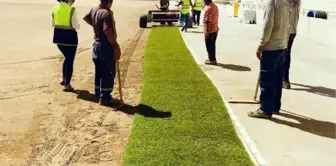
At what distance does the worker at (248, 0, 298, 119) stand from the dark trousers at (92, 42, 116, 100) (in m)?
2.49

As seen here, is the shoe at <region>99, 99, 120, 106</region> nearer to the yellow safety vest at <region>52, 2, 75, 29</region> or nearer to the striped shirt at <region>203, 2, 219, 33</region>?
the yellow safety vest at <region>52, 2, 75, 29</region>

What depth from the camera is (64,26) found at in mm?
9180

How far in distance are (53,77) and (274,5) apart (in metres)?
5.96

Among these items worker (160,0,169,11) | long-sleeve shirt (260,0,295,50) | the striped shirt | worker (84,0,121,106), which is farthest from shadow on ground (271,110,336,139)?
worker (160,0,169,11)

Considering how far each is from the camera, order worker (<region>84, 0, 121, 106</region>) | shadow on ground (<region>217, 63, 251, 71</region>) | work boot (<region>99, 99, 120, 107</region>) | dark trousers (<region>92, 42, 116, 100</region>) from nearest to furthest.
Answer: worker (<region>84, 0, 121, 106</region>) → dark trousers (<region>92, 42, 116, 100</region>) → work boot (<region>99, 99, 120, 107</region>) → shadow on ground (<region>217, 63, 251, 71</region>)

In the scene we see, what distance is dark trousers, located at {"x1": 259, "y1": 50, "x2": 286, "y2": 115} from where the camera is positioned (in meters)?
7.11

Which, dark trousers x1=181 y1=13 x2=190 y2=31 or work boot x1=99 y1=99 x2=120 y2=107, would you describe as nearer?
work boot x1=99 y1=99 x2=120 y2=107

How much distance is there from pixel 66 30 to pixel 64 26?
86 millimetres

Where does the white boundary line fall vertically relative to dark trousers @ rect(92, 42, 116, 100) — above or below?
below

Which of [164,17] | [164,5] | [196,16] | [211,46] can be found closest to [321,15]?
[196,16]

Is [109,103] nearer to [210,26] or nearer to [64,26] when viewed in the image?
[64,26]

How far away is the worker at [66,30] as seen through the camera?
9.05 meters

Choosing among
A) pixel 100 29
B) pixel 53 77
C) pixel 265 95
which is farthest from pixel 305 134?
pixel 53 77

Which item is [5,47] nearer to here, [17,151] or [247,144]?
[17,151]
